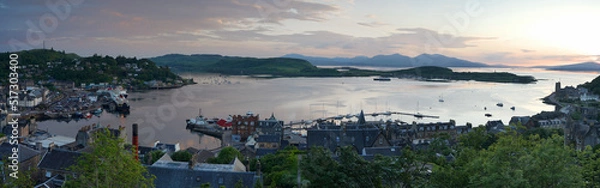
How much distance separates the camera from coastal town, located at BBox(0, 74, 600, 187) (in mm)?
10731

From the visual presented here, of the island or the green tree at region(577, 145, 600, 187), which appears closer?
the green tree at region(577, 145, 600, 187)

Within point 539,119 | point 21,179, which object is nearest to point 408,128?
point 539,119

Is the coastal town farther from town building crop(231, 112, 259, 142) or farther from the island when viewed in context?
the island

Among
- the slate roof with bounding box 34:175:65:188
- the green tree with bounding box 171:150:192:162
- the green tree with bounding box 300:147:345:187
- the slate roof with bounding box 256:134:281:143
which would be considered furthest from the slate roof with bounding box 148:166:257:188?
the slate roof with bounding box 256:134:281:143

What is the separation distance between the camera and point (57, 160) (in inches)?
483

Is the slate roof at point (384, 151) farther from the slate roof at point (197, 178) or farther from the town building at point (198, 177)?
the slate roof at point (197, 178)

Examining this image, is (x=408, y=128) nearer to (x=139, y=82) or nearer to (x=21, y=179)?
(x=21, y=179)

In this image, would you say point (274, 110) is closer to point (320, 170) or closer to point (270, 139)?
point (270, 139)

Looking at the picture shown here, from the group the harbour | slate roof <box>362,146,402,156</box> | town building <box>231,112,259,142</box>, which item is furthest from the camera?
the harbour

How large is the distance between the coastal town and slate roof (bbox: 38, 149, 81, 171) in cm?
3

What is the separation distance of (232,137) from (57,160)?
43.3ft

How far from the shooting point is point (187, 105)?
41656 millimetres

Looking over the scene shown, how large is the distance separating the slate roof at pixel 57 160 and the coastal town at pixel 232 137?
1.0 inches

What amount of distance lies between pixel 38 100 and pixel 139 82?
25.8 meters
